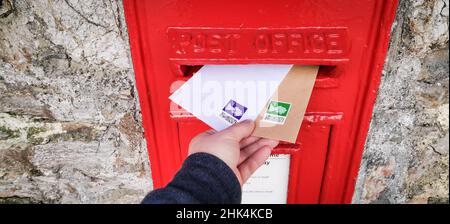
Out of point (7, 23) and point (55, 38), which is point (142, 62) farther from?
point (7, 23)

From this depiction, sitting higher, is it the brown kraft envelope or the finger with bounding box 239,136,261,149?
the brown kraft envelope

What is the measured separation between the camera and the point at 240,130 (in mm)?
975

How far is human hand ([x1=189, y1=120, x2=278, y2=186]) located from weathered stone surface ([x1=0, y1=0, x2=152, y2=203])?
14.9 inches

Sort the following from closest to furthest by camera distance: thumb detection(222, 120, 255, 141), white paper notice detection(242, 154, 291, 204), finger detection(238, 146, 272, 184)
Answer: thumb detection(222, 120, 255, 141), finger detection(238, 146, 272, 184), white paper notice detection(242, 154, 291, 204)

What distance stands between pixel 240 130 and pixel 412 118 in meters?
0.67

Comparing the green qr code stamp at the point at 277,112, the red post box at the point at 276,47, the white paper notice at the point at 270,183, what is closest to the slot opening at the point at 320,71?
the red post box at the point at 276,47

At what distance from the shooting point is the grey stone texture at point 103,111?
111 centimetres

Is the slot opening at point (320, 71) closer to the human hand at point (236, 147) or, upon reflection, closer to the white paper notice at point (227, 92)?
the white paper notice at point (227, 92)

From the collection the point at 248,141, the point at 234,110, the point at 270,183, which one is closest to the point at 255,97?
the point at 234,110

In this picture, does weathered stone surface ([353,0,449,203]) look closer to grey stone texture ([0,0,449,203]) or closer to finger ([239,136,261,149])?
grey stone texture ([0,0,449,203])

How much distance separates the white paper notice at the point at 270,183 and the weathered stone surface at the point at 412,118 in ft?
0.96

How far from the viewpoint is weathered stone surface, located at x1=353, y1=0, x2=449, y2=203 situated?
3.61 feet

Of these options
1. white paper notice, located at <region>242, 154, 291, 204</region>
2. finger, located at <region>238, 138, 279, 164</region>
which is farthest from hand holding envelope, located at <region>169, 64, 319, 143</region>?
white paper notice, located at <region>242, 154, 291, 204</region>
